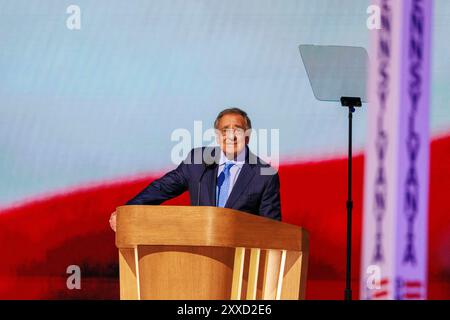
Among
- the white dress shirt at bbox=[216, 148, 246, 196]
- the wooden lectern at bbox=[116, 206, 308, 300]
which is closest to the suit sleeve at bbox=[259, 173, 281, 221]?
the white dress shirt at bbox=[216, 148, 246, 196]

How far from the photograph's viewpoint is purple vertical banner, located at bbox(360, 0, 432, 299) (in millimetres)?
4438

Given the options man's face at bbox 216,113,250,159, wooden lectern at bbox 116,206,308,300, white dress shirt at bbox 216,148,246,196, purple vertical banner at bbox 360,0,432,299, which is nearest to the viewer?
wooden lectern at bbox 116,206,308,300

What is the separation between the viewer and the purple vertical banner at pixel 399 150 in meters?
4.44

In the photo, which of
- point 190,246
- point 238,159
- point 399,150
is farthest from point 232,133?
point 399,150

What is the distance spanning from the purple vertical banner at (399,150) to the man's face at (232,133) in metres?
1.46

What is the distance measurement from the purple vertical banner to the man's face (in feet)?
4.80

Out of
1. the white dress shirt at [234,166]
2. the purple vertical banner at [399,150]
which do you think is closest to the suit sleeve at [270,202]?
the white dress shirt at [234,166]

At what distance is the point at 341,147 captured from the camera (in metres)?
4.52

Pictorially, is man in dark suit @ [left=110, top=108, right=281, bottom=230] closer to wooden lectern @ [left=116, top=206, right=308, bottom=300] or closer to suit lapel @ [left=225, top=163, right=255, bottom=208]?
suit lapel @ [left=225, top=163, right=255, bottom=208]

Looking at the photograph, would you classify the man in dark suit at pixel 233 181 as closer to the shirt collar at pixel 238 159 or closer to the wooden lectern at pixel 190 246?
the shirt collar at pixel 238 159

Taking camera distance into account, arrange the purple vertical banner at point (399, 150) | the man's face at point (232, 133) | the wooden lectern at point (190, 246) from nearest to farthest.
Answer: the wooden lectern at point (190, 246)
the man's face at point (232, 133)
the purple vertical banner at point (399, 150)

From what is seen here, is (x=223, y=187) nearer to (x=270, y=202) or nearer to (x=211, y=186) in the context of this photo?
(x=211, y=186)

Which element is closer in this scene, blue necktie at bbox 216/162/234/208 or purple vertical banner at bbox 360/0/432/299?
blue necktie at bbox 216/162/234/208
